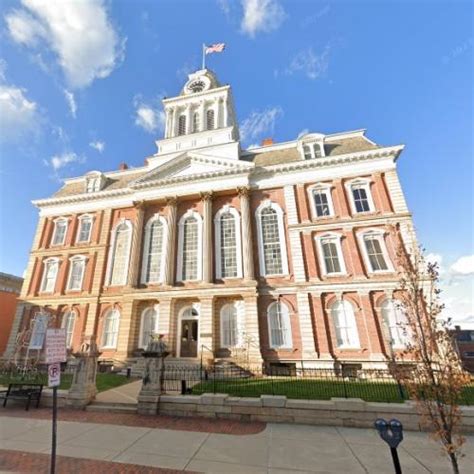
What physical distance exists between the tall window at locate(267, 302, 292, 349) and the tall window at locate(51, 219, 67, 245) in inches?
857

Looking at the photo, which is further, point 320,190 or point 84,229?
point 84,229

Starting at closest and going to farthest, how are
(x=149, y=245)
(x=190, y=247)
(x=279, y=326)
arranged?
(x=279, y=326)
(x=190, y=247)
(x=149, y=245)

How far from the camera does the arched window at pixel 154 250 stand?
73.8ft

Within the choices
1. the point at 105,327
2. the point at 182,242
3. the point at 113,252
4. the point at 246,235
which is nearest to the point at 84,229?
the point at 113,252

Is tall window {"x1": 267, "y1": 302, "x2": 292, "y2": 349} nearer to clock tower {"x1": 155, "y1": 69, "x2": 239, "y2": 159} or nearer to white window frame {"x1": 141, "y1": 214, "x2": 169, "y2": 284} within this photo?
white window frame {"x1": 141, "y1": 214, "x2": 169, "y2": 284}

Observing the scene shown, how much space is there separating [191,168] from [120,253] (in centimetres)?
1032

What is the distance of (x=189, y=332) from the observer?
812 inches

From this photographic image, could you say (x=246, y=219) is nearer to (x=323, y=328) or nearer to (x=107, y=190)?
(x=323, y=328)

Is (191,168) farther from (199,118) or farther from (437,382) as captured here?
(437,382)

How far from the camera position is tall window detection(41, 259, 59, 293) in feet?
81.7

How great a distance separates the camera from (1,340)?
27.2m

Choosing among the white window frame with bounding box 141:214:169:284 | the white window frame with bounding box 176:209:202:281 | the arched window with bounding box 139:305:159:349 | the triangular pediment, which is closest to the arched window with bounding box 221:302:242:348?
the white window frame with bounding box 176:209:202:281

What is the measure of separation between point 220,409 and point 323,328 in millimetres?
→ 11853

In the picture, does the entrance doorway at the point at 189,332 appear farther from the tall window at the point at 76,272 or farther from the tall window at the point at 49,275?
the tall window at the point at 49,275
